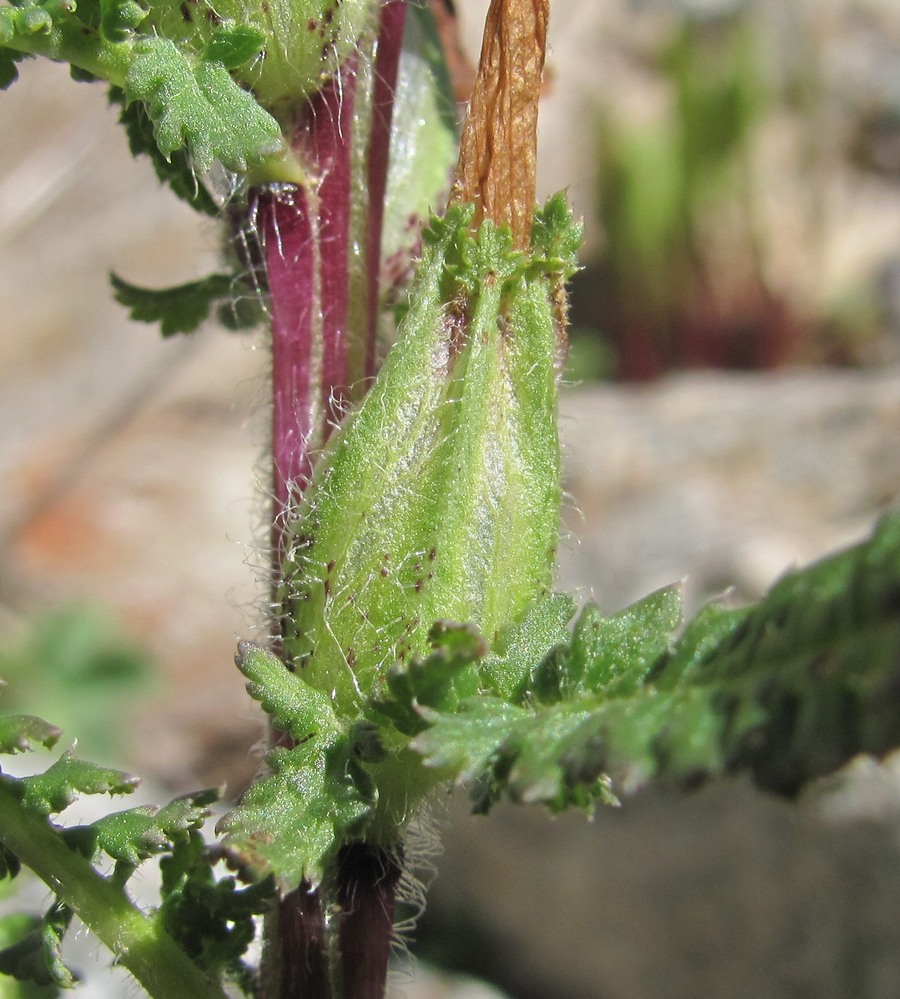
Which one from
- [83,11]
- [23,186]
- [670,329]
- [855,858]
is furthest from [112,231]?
[83,11]

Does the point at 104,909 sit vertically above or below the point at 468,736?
below

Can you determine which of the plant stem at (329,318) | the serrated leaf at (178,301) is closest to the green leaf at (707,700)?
the plant stem at (329,318)

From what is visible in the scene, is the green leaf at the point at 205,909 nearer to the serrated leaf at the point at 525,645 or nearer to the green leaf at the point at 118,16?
the serrated leaf at the point at 525,645

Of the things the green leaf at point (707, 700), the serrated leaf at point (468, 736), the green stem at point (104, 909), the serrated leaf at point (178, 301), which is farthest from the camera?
the serrated leaf at point (178, 301)

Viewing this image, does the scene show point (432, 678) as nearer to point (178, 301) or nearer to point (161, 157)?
point (161, 157)

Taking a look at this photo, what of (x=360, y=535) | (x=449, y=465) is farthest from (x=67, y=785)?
(x=449, y=465)

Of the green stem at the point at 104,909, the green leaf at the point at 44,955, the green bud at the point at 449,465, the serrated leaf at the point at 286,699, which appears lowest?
the green leaf at the point at 44,955

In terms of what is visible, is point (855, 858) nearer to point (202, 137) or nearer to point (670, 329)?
point (202, 137)
